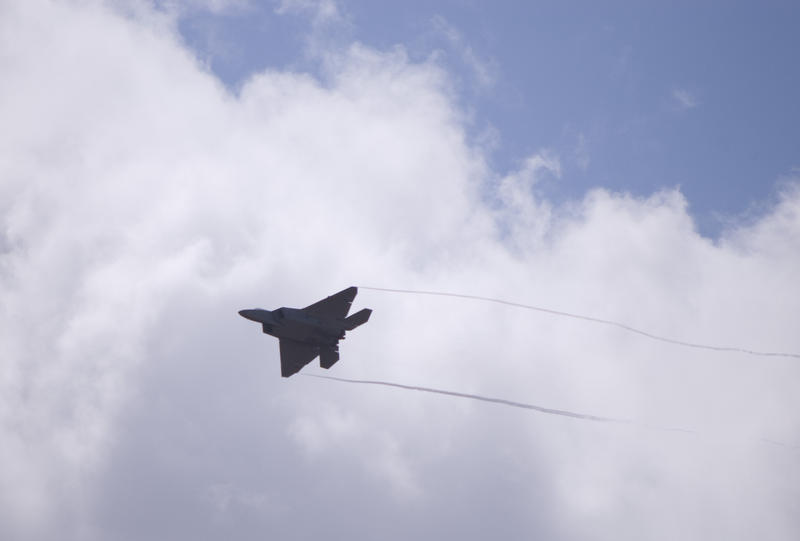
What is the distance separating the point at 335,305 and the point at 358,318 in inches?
126

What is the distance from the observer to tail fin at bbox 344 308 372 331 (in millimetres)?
84875

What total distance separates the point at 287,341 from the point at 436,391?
2206cm

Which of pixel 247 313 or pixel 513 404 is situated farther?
pixel 247 313

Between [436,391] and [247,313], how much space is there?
82.0ft

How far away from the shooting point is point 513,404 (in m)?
74.3

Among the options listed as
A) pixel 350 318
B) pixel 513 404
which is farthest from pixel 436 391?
pixel 350 318

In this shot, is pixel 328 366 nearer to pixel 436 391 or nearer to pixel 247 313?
pixel 247 313

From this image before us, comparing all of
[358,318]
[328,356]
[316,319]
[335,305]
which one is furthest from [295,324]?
[358,318]

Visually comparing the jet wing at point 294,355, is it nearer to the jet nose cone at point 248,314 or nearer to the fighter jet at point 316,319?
the fighter jet at point 316,319

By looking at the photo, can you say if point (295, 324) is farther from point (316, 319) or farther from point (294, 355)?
point (294, 355)

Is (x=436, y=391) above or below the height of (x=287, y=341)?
below

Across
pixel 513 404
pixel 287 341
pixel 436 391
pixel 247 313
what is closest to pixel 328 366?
pixel 287 341

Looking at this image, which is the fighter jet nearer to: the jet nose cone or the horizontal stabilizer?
the jet nose cone

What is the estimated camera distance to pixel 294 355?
289ft
